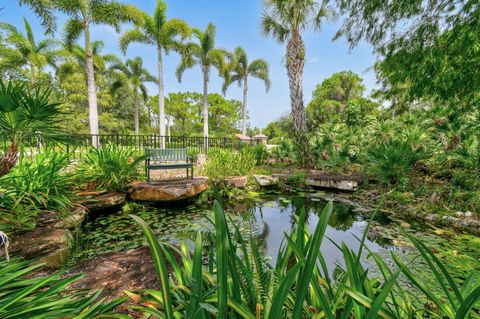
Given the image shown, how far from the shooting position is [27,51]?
1634cm

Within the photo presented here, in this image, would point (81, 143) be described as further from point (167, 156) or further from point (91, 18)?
point (91, 18)

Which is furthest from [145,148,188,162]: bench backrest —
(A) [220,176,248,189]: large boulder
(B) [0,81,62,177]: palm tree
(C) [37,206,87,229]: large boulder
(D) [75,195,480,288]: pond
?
(B) [0,81,62,177]: palm tree

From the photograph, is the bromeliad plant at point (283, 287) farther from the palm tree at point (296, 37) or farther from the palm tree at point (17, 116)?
the palm tree at point (296, 37)

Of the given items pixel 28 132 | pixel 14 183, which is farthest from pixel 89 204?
pixel 28 132

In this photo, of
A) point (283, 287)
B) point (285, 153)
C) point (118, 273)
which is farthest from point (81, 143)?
point (285, 153)

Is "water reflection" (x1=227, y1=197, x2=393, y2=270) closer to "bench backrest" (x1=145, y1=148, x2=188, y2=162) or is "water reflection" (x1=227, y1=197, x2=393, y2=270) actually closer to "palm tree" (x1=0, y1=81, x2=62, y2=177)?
"palm tree" (x1=0, y1=81, x2=62, y2=177)

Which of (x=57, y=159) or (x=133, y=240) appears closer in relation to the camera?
(x=133, y=240)

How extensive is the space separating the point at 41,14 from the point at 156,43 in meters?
5.39

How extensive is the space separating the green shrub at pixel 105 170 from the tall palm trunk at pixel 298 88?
263 inches

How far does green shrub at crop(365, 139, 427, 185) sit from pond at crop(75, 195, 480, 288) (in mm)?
1471

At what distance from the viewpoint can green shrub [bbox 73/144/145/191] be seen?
14.9 feet

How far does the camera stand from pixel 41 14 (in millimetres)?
10023

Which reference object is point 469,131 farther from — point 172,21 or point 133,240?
point 172,21

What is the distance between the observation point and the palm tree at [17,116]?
1258mm
